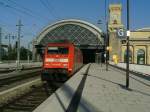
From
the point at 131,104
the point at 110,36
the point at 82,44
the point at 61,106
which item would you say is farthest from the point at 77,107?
the point at 82,44

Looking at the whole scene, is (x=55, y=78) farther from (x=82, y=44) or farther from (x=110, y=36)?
(x=82, y=44)

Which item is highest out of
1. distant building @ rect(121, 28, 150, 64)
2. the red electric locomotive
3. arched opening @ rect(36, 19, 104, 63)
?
arched opening @ rect(36, 19, 104, 63)

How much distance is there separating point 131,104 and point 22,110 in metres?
3.95

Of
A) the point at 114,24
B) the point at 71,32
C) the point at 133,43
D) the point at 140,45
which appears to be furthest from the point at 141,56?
the point at 71,32

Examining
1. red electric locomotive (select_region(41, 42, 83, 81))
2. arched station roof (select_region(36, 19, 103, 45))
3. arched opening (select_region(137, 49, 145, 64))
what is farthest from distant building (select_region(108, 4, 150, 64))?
red electric locomotive (select_region(41, 42, 83, 81))

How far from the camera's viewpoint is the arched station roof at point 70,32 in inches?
4808

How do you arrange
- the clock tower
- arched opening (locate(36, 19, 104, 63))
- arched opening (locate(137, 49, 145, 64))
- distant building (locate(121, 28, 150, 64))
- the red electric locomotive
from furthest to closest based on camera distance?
arched opening (locate(36, 19, 104, 63)) < arched opening (locate(137, 49, 145, 64)) < distant building (locate(121, 28, 150, 64)) < the clock tower < the red electric locomotive

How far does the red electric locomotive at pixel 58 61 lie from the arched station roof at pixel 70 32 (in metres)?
92.7

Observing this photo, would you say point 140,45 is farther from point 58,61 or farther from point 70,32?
point 58,61

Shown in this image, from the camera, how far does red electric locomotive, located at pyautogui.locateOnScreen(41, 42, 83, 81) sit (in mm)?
27250

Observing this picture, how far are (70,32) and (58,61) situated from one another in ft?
318

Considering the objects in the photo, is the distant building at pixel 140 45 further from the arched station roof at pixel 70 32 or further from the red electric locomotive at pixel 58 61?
the red electric locomotive at pixel 58 61

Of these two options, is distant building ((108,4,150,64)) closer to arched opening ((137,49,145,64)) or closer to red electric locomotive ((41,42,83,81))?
arched opening ((137,49,145,64))

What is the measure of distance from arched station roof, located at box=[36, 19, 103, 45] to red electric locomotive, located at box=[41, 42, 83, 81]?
92.7 metres
